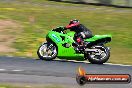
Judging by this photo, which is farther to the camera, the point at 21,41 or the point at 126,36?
the point at 126,36

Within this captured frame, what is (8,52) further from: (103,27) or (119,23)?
(119,23)

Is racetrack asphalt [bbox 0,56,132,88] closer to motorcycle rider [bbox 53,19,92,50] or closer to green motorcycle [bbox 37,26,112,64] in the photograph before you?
green motorcycle [bbox 37,26,112,64]

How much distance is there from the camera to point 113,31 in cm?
2617

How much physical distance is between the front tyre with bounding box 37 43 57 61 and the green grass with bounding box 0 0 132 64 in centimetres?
233

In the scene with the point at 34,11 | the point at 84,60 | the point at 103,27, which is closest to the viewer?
the point at 84,60

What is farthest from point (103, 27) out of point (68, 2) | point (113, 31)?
point (68, 2)

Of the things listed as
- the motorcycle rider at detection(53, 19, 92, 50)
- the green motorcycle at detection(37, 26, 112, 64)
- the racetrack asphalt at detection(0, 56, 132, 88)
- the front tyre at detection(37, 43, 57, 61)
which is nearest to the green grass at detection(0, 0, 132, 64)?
the green motorcycle at detection(37, 26, 112, 64)

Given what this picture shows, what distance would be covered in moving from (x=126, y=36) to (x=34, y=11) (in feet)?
26.5

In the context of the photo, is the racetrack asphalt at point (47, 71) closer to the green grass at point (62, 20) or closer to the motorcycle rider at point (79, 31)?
the motorcycle rider at point (79, 31)

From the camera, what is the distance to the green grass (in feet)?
71.6

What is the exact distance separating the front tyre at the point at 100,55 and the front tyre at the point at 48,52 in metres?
1.49

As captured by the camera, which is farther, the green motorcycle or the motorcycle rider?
the motorcycle rider

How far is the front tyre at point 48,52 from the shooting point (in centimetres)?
1753

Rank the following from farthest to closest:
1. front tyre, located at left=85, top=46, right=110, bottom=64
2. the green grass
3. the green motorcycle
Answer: the green grass → the green motorcycle → front tyre, located at left=85, top=46, right=110, bottom=64
